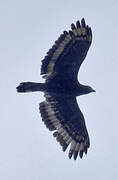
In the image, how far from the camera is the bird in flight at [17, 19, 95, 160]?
3434 cm

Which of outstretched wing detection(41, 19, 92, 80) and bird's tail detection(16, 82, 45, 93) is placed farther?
outstretched wing detection(41, 19, 92, 80)

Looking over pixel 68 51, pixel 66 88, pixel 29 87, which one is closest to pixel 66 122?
pixel 66 88

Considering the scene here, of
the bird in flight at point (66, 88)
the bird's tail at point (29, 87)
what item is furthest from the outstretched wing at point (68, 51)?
the bird's tail at point (29, 87)

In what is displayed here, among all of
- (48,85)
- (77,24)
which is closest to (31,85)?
(48,85)

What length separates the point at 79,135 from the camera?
35.3 meters

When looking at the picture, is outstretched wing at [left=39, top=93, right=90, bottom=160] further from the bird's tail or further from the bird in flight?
the bird's tail

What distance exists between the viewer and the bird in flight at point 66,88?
34344 millimetres

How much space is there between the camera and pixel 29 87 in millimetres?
34125

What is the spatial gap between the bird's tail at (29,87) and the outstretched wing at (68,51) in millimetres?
433

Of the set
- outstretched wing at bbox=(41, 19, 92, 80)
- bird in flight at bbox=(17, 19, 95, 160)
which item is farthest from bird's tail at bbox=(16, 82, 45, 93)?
outstretched wing at bbox=(41, 19, 92, 80)

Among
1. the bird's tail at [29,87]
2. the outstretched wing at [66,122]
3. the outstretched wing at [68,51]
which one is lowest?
the outstretched wing at [66,122]

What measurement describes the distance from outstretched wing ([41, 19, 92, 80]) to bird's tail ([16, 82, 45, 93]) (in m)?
0.43

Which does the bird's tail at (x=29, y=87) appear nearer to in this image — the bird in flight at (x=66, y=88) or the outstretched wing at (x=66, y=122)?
the bird in flight at (x=66, y=88)

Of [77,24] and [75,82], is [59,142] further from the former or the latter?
[77,24]
